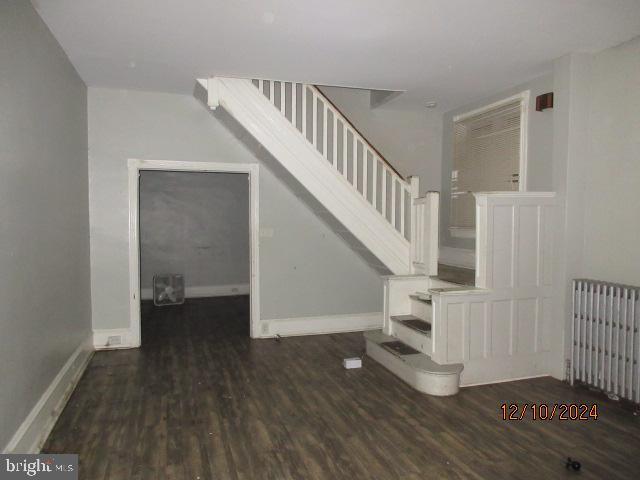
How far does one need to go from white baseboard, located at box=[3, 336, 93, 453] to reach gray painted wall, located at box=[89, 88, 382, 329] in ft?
3.51

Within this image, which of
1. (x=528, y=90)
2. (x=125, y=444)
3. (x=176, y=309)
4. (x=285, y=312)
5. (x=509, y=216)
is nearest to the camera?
(x=125, y=444)

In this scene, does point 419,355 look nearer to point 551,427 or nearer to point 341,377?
point 341,377

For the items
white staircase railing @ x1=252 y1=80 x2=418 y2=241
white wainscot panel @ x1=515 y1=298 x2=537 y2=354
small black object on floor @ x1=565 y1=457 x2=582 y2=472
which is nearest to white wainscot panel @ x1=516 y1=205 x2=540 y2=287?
white wainscot panel @ x1=515 y1=298 x2=537 y2=354

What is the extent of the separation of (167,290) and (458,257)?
17.6 feet

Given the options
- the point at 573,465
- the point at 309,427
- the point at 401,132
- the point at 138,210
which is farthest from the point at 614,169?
the point at 138,210

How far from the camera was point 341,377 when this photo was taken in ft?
14.2

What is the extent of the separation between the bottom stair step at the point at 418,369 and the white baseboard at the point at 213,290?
5172 millimetres

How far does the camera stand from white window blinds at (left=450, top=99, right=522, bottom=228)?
4.92 meters

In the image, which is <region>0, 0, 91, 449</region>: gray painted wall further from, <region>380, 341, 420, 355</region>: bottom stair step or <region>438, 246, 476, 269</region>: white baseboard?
<region>438, 246, 476, 269</region>: white baseboard

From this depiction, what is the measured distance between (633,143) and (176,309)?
22.8 ft

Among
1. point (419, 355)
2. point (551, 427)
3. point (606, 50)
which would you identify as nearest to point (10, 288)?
point (419, 355)

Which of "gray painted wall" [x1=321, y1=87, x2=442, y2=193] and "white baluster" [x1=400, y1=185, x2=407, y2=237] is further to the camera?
"gray painted wall" [x1=321, y1=87, x2=442, y2=193]

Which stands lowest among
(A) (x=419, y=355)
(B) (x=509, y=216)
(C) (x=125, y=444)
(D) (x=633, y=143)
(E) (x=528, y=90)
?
(C) (x=125, y=444)
